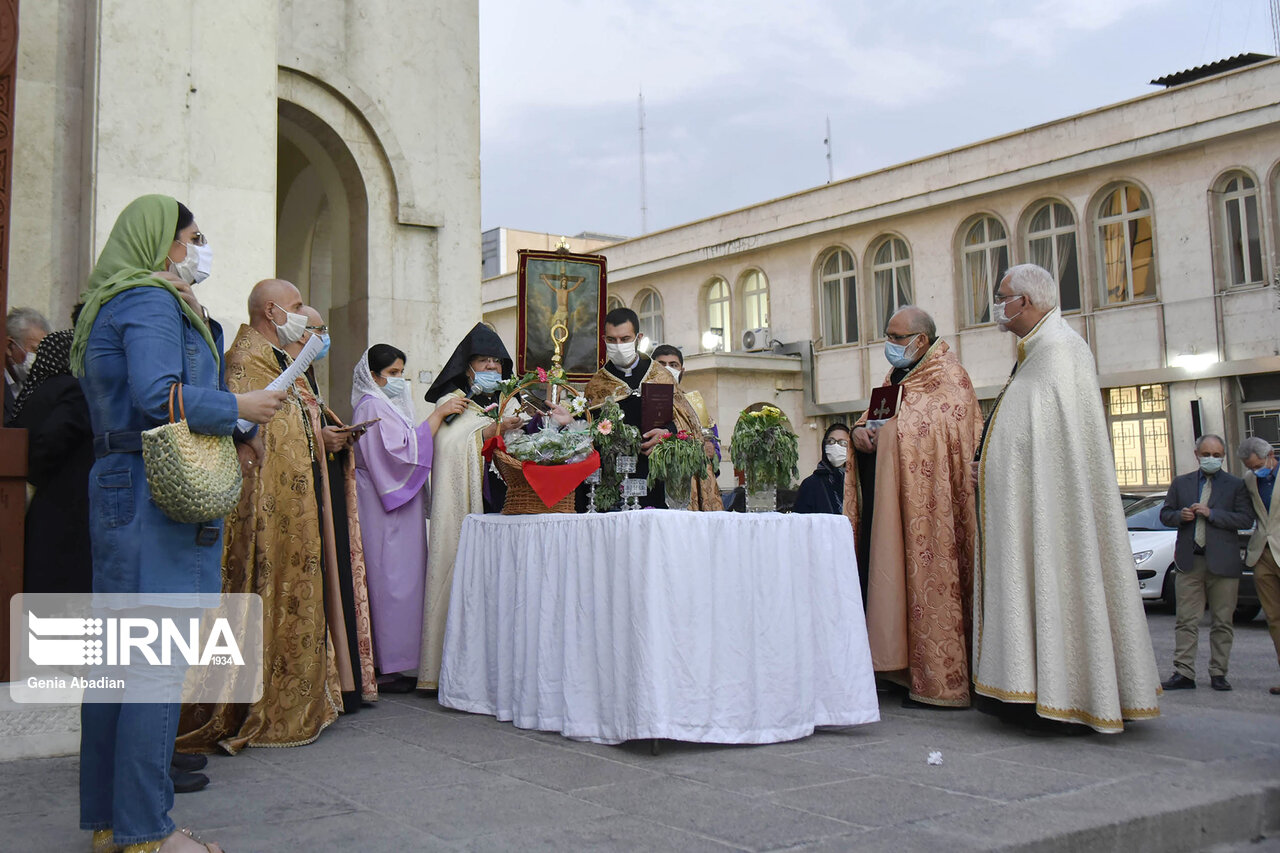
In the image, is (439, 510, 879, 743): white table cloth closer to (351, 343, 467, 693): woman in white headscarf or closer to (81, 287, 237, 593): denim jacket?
(351, 343, 467, 693): woman in white headscarf

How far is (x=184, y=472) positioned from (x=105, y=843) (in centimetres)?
115

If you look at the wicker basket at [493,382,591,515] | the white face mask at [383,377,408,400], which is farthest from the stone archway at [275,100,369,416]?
the wicker basket at [493,382,591,515]

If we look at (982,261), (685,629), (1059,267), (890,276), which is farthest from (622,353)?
(890,276)

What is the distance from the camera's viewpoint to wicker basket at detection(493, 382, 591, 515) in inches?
231

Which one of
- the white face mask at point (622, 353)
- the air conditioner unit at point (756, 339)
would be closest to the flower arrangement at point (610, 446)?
the white face mask at point (622, 353)

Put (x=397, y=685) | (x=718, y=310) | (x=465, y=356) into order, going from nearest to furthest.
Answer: (x=397, y=685), (x=465, y=356), (x=718, y=310)

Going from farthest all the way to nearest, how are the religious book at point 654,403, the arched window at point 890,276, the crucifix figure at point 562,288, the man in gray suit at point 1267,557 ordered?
the arched window at point 890,276
the crucifix figure at point 562,288
the man in gray suit at point 1267,557
the religious book at point 654,403

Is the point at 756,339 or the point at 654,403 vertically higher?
the point at 756,339

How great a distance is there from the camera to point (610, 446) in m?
5.92

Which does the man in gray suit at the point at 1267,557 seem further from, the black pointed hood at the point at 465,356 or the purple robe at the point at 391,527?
the purple robe at the point at 391,527

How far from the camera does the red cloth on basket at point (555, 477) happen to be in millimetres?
5770

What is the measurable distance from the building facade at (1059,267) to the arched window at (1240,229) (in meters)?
0.03

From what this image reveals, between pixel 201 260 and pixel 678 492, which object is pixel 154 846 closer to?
pixel 201 260

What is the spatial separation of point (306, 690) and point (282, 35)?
283 inches
